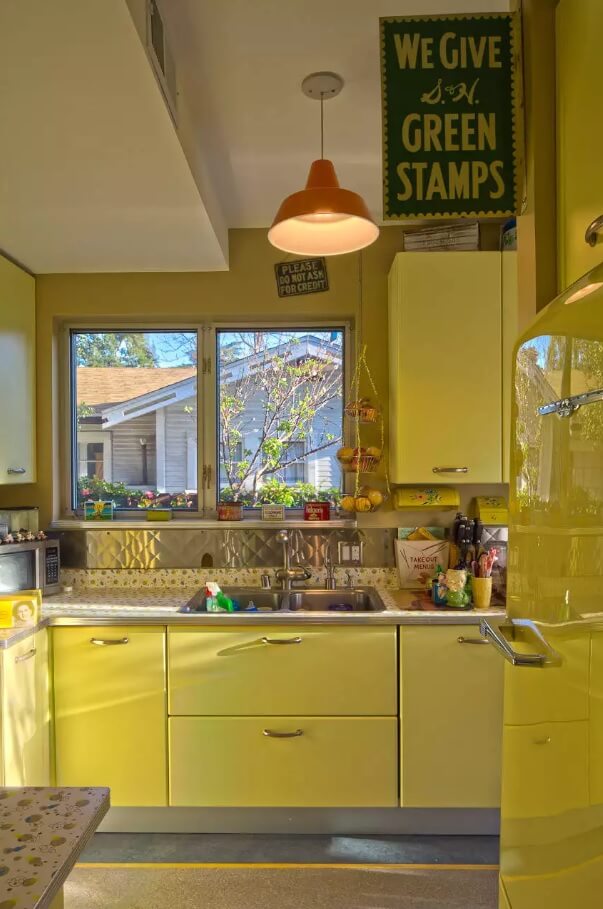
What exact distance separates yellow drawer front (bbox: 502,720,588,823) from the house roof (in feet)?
7.74

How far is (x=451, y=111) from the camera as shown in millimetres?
1338

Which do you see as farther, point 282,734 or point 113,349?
point 113,349

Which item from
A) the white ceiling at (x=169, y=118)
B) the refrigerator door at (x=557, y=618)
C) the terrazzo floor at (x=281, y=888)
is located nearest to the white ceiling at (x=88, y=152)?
the white ceiling at (x=169, y=118)

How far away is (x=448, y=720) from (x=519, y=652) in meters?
1.51

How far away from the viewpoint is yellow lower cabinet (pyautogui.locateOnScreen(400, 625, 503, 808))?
7.81 feet

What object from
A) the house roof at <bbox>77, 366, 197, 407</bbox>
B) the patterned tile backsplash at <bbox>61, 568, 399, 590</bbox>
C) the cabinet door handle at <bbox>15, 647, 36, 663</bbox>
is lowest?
the cabinet door handle at <bbox>15, 647, 36, 663</bbox>

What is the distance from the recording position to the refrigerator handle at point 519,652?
964 millimetres

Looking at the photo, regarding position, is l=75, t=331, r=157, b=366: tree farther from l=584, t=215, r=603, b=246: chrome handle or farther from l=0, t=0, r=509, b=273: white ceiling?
l=584, t=215, r=603, b=246: chrome handle

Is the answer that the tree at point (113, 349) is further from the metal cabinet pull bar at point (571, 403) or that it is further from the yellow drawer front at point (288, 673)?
the metal cabinet pull bar at point (571, 403)

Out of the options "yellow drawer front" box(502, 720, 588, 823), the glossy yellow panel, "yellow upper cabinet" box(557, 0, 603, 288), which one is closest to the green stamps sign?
"yellow upper cabinet" box(557, 0, 603, 288)

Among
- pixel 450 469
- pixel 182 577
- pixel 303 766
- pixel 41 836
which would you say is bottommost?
pixel 303 766

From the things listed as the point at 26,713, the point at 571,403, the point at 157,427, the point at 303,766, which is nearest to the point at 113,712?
the point at 26,713

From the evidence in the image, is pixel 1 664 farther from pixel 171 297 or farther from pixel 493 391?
pixel 493 391

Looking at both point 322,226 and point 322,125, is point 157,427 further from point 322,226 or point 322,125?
point 322,125
